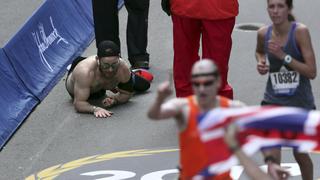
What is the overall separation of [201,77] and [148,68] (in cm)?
608

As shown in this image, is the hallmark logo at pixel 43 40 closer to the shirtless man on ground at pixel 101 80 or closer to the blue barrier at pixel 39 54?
the blue barrier at pixel 39 54

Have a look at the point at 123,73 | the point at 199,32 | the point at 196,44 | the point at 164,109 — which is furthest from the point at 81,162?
the point at 164,109

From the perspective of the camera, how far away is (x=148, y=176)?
350 inches

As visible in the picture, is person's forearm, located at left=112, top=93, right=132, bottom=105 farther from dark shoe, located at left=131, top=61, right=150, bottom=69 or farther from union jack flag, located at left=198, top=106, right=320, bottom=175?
union jack flag, located at left=198, top=106, right=320, bottom=175

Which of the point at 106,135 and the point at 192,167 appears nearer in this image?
the point at 192,167

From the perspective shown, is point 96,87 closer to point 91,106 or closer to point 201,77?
point 91,106

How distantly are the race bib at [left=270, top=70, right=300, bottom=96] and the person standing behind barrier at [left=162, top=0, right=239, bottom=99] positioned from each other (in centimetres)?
243

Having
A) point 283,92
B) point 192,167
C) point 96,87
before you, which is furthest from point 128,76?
point 192,167

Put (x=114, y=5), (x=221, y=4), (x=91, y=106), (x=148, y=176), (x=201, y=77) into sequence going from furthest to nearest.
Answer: (x=114, y=5) < (x=91, y=106) < (x=221, y=4) < (x=148, y=176) < (x=201, y=77)

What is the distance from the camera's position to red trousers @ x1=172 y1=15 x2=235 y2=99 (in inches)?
386

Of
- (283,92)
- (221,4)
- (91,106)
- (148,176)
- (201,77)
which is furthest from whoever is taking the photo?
(91,106)

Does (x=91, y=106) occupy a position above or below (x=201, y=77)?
below

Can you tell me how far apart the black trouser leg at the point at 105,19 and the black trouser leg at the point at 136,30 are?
36cm

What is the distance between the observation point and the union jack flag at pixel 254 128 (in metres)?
5.97
